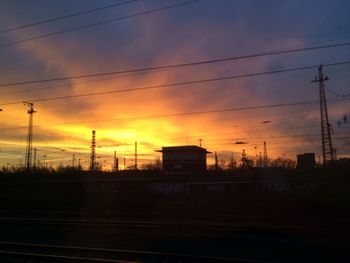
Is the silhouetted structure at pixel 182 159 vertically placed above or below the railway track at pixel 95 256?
above

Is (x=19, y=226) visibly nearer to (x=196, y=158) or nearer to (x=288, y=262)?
(x=288, y=262)

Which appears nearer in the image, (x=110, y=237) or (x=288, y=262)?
(x=288, y=262)

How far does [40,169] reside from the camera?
89.4m

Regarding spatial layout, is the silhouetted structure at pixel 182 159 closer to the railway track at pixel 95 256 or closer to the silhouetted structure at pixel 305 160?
the silhouetted structure at pixel 305 160

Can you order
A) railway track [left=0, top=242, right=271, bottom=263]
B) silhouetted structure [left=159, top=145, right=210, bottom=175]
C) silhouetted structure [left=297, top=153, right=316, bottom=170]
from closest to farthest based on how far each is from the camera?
railway track [left=0, top=242, right=271, bottom=263] → silhouetted structure [left=159, top=145, right=210, bottom=175] → silhouetted structure [left=297, top=153, right=316, bottom=170]

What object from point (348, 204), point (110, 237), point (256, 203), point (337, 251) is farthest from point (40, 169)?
point (337, 251)

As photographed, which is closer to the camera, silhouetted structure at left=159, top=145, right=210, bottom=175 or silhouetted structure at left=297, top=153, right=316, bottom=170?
silhouetted structure at left=159, top=145, right=210, bottom=175

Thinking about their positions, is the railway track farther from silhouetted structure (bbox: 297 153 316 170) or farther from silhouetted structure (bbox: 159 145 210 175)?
silhouetted structure (bbox: 297 153 316 170)

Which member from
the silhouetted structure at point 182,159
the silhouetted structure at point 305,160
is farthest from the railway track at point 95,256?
the silhouetted structure at point 305,160

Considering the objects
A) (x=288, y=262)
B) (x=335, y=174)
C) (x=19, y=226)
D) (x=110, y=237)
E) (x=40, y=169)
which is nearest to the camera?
(x=288, y=262)

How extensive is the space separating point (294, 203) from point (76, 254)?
31.2 metres

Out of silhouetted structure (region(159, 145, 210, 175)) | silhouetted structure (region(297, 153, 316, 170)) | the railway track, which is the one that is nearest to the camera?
the railway track

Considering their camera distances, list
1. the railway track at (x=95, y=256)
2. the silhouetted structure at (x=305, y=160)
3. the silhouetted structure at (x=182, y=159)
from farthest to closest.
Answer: the silhouetted structure at (x=305, y=160)
the silhouetted structure at (x=182, y=159)
the railway track at (x=95, y=256)

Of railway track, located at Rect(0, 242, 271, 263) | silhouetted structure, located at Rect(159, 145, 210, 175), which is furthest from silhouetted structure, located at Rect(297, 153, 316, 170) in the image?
railway track, located at Rect(0, 242, 271, 263)
